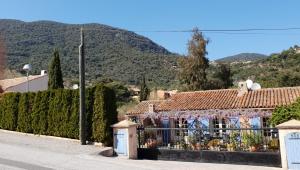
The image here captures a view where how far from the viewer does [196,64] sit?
4700cm

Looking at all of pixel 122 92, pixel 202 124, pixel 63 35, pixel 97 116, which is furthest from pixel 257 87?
pixel 63 35

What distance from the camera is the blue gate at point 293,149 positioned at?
12461mm

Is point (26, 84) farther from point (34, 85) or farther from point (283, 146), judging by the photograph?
point (283, 146)

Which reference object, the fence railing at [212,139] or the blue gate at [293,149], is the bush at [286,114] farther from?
the blue gate at [293,149]

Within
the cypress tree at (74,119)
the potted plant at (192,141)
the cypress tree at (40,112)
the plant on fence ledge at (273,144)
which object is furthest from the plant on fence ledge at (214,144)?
the cypress tree at (40,112)

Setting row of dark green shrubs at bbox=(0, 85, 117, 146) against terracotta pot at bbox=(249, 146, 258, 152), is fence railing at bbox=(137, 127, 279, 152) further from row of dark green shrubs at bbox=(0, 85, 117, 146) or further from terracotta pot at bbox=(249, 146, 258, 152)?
row of dark green shrubs at bbox=(0, 85, 117, 146)

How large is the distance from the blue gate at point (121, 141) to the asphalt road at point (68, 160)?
494 millimetres

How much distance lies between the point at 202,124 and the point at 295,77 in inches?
1290

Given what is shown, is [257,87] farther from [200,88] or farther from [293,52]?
[293,52]

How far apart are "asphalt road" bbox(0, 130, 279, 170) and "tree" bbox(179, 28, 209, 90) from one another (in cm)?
3051

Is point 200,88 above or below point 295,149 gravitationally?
above

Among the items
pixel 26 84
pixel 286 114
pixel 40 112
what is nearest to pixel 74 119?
pixel 40 112

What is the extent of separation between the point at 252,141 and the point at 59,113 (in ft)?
32.8

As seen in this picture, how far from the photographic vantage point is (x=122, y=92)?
2537 inches
